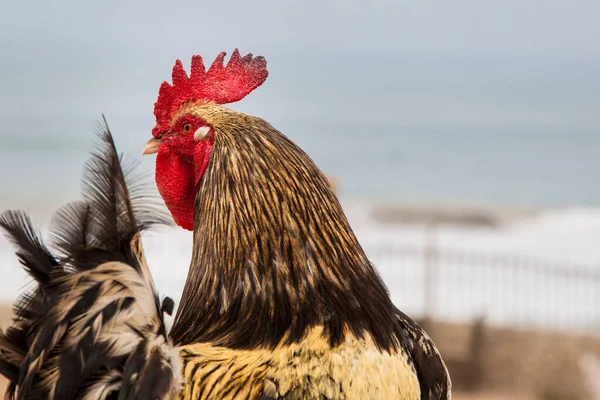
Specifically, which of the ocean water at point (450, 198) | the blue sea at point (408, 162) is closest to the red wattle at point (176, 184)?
the ocean water at point (450, 198)

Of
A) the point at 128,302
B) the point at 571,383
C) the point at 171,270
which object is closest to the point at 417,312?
the point at 571,383

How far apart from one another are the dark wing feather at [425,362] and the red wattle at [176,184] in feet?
2.45

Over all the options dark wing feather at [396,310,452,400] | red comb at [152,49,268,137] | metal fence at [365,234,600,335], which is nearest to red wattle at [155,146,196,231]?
red comb at [152,49,268,137]

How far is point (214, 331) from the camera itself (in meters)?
2.37

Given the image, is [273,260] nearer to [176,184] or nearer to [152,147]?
[176,184]

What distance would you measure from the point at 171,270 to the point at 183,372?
895 centimetres

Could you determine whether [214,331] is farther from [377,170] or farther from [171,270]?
[377,170]

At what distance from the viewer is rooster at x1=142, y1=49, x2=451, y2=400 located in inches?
85.4

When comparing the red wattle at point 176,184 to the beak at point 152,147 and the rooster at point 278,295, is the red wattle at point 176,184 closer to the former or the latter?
the beak at point 152,147

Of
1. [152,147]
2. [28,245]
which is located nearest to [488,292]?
[152,147]

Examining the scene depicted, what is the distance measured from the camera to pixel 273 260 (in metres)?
2.37

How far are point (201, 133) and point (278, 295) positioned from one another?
23.0 inches

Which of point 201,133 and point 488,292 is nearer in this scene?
point 201,133

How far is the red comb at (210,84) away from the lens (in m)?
2.86
